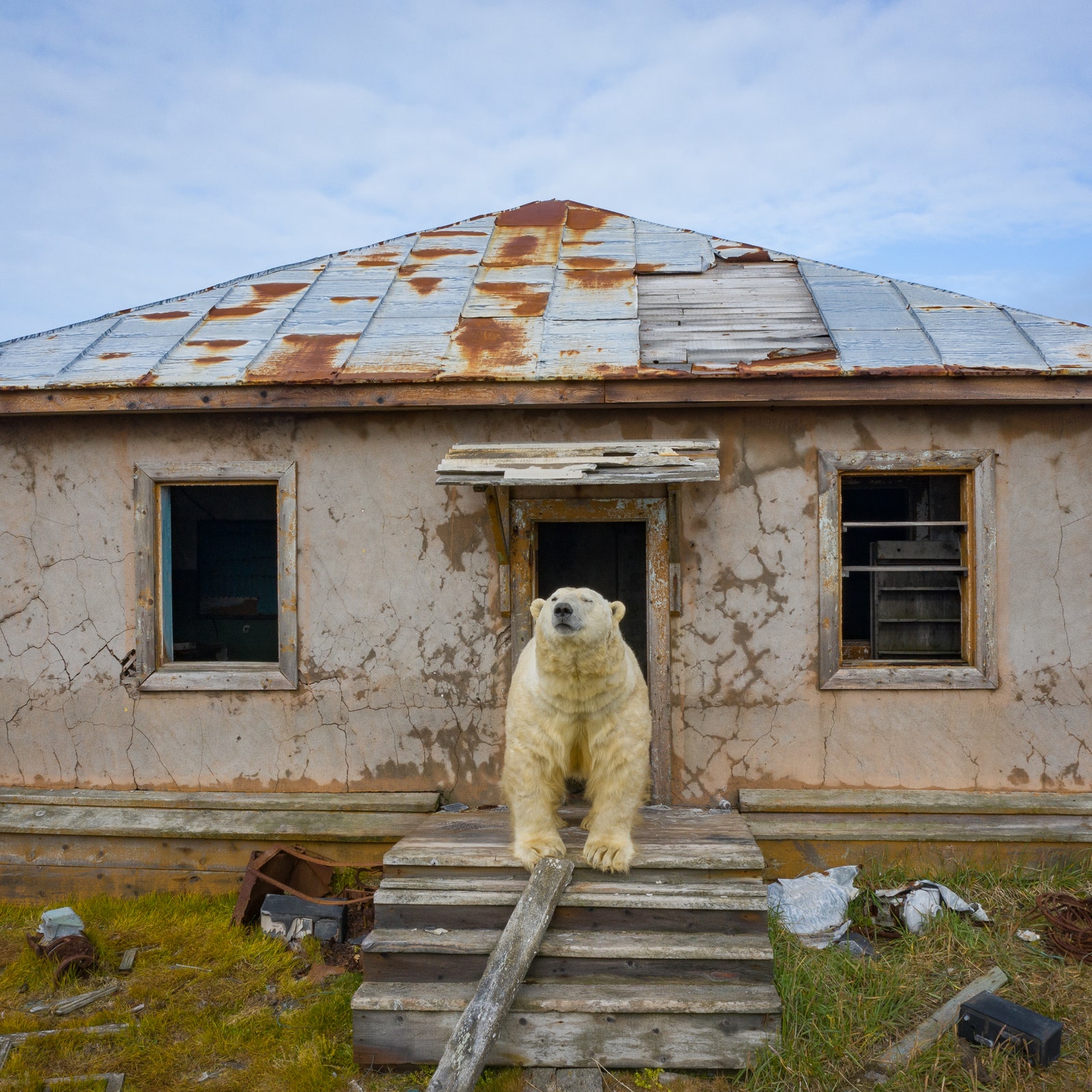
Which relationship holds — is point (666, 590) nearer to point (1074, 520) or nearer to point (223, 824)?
point (1074, 520)

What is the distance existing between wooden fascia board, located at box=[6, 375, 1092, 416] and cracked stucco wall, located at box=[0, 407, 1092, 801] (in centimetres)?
26

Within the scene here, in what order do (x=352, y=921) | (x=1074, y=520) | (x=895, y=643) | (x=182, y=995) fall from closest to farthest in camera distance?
(x=182, y=995), (x=352, y=921), (x=1074, y=520), (x=895, y=643)

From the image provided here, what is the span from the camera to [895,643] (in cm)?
641

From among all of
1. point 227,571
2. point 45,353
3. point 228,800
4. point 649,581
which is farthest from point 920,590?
point 227,571

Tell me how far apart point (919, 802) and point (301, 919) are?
3.67m

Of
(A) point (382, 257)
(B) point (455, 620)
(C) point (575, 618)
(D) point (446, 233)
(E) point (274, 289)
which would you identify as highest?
(D) point (446, 233)

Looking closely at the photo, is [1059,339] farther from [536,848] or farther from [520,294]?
[536,848]

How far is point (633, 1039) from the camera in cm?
338

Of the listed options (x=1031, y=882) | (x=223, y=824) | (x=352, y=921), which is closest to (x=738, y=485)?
(x=1031, y=882)

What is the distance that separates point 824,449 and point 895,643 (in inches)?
83.1

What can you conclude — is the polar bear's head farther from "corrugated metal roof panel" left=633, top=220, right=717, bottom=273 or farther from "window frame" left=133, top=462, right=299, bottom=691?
"corrugated metal roof panel" left=633, top=220, right=717, bottom=273

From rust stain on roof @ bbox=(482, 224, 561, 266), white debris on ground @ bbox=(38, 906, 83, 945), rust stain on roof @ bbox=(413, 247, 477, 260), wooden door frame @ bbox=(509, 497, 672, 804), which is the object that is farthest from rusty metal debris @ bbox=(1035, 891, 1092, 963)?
rust stain on roof @ bbox=(413, 247, 477, 260)

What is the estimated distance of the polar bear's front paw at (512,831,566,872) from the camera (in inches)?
155

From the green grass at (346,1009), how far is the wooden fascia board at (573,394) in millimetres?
2818
